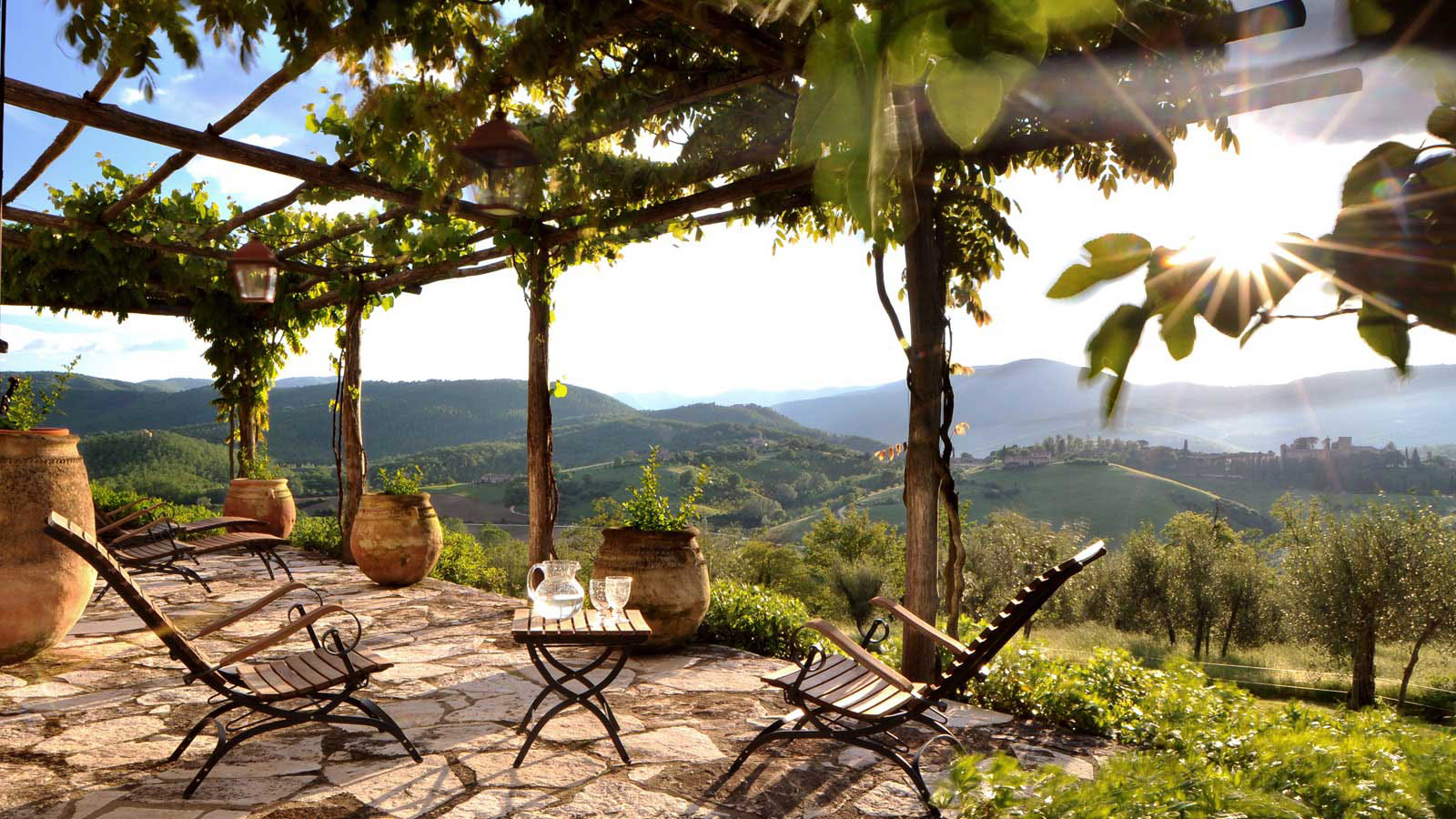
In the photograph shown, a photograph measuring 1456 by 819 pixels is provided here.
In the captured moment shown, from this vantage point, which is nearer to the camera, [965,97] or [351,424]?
[965,97]

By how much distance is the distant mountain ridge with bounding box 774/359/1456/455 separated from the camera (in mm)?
76000

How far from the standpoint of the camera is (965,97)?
48cm

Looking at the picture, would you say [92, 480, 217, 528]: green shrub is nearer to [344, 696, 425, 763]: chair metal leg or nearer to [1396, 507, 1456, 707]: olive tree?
[344, 696, 425, 763]: chair metal leg

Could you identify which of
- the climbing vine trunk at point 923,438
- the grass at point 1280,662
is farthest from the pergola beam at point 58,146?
the grass at point 1280,662

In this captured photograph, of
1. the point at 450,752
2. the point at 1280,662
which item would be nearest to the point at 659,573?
the point at 450,752

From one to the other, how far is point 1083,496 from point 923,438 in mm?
44152

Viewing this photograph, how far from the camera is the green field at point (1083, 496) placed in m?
41.2

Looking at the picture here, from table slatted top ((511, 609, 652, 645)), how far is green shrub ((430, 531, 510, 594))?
4216 mm

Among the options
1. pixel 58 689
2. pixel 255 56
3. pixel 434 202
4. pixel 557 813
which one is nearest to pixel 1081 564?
pixel 557 813

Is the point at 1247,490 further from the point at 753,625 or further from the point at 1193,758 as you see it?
the point at 1193,758

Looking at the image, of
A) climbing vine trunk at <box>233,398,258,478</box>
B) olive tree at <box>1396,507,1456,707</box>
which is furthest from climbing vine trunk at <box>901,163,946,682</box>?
olive tree at <box>1396,507,1456,707</box>

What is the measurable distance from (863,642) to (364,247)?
21.6 feet

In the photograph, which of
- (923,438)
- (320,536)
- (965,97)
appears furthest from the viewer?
(320,536)

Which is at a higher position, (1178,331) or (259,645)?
(1178,331)
